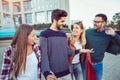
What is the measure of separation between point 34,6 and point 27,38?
29.2ft

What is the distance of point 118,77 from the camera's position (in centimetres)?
378

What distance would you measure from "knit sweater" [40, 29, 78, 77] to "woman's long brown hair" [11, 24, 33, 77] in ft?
0.47

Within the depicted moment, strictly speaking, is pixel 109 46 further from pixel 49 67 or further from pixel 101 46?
pixel 49 67

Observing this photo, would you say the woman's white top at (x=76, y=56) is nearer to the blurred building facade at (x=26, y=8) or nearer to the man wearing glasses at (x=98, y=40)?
the man wearing glasses at (x=98, y=40)

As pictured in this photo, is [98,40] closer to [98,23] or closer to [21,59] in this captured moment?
[98,23]

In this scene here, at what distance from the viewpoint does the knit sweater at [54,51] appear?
1396 mm

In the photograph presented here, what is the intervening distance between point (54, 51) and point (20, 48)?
0.26 metres

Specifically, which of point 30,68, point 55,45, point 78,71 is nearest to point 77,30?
point 78,71

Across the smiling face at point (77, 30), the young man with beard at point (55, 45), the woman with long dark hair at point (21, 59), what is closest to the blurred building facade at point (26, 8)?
the smiling face at point (77, 30)

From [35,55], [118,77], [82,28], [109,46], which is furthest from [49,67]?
[118,77]

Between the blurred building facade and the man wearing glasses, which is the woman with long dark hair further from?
the blurred building facade

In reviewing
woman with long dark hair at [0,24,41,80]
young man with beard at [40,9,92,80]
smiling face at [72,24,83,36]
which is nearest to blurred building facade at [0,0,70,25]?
smiling face at [72,24,83,36]

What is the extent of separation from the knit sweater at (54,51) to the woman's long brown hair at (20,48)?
14cm

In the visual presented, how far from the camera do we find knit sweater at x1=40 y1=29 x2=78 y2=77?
1.40 m
